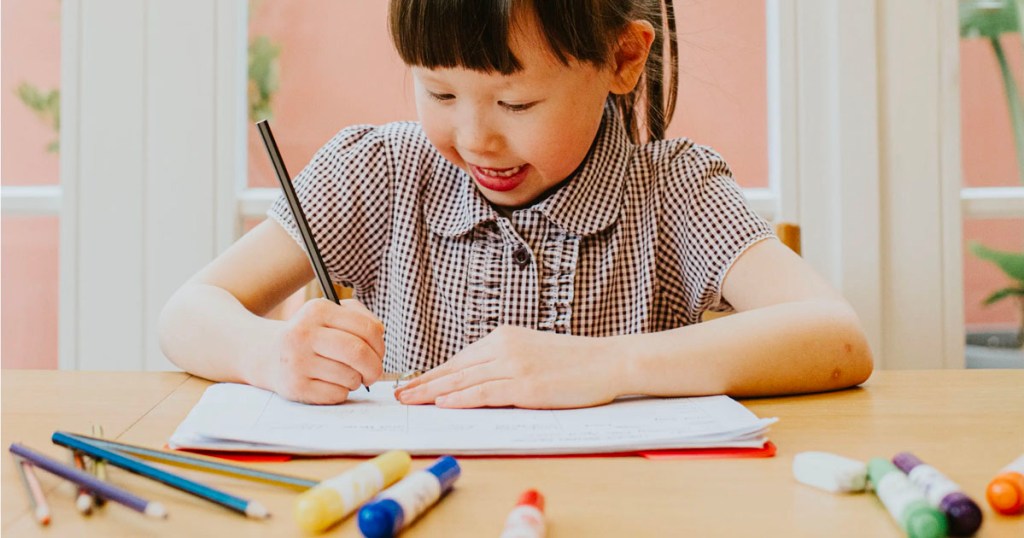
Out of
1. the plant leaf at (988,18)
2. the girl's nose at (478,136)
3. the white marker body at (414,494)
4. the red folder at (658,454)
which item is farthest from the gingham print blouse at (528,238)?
the plant leaf at (988,18)

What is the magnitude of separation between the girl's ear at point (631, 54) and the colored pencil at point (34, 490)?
63cm

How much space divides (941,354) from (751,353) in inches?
36.1

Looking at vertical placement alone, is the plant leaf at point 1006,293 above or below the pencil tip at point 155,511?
above

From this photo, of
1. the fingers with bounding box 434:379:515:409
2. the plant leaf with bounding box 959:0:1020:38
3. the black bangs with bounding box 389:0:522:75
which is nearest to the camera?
the fingers with bounding box 434:379:515:409

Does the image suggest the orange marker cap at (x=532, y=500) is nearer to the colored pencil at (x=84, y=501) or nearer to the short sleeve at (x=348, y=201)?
the colored pencil at (x=84, y=501)

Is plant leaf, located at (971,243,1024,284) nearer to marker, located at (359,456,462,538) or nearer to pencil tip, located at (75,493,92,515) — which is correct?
marker, located at (359,456,462,538)

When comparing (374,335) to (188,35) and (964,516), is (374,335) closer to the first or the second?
(964,516)

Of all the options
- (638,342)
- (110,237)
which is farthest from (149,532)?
(110,237)

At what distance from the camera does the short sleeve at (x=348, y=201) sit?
3.14 ft

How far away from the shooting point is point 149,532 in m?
0.36

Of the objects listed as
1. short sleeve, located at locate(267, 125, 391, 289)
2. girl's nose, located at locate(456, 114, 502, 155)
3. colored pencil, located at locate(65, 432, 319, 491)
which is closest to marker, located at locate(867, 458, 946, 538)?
colored pencil, located at locate(65, 432, 319, 491)

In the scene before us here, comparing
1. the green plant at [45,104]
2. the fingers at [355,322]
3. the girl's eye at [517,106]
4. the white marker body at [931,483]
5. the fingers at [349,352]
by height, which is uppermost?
the green plant at [45,104]

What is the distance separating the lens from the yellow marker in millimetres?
359

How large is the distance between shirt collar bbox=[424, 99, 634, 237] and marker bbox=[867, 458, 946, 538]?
542mm
